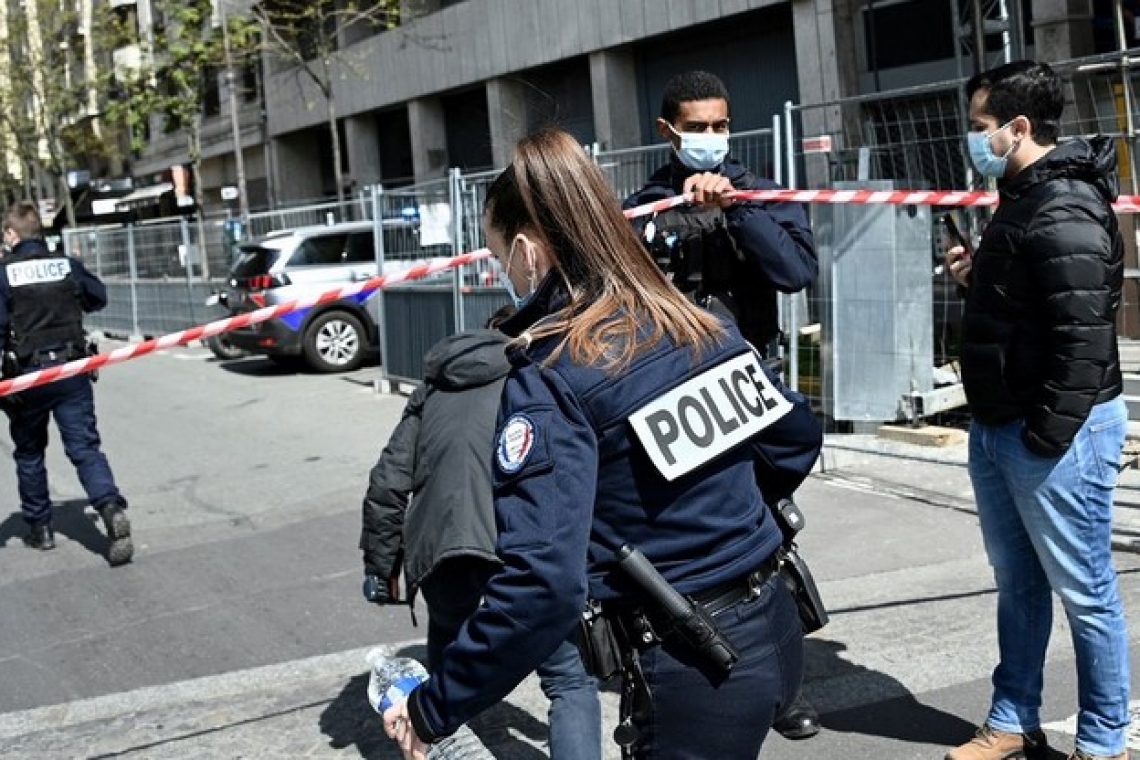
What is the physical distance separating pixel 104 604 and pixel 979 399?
15.6 ft

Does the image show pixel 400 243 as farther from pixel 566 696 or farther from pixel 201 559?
pixel 566 696

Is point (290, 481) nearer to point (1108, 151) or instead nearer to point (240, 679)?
point (240, 679)

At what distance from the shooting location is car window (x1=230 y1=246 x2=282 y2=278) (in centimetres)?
1630

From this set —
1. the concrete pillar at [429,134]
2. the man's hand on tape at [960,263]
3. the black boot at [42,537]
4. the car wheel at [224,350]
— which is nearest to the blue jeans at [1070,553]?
the man's hand on tape at [960,263]

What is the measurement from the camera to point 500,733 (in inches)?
186

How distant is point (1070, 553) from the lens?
3814 mm

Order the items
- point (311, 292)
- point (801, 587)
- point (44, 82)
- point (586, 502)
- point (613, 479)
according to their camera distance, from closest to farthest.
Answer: point (586, 502)
point (613, 479)
point (801, 587)
point (311, 292)
point (44, 82)

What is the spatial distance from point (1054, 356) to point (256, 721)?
303 cm

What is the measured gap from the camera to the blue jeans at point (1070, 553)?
3793 millimetres

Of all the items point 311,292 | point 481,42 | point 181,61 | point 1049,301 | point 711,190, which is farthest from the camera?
point 181,61

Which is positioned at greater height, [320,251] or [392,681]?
[320,251]

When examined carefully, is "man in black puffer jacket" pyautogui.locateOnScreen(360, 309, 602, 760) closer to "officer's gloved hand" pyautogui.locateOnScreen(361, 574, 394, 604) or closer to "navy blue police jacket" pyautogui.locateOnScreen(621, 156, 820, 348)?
"officer's gloved hand" pyautogui.locateOnScreen(361, 574, 394, 604)

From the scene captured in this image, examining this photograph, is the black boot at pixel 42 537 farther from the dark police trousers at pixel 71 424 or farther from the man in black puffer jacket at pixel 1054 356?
the man in black puffer jacket at pixel 1054 356

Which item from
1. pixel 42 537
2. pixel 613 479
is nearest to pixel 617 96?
pixel 42 537
